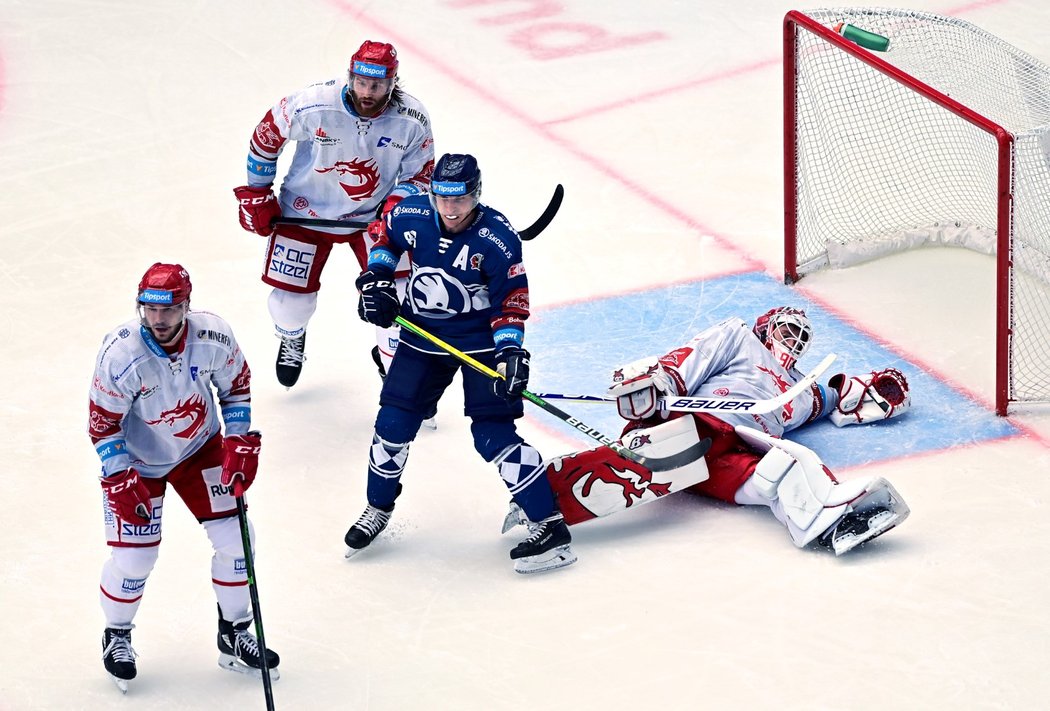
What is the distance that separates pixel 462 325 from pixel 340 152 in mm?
1022

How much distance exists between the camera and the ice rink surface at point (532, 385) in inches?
172

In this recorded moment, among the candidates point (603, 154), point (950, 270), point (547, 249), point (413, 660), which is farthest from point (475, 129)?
point (413, 660)

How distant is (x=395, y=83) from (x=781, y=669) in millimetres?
2245

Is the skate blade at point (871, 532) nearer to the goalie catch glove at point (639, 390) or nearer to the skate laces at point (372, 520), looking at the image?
the goalie catch glove at point (639, 390)

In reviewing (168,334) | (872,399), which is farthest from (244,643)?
(872,399)

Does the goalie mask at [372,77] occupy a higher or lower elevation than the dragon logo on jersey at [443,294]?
higher

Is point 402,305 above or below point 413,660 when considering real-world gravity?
above

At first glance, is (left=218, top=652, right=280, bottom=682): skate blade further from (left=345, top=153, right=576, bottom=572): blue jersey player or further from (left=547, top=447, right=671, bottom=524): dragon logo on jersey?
(left=547, top=447, right=671, bottom=524): dragon logo on jersey

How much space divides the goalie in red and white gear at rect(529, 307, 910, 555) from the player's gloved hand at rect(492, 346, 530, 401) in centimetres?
40

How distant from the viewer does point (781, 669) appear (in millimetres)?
4301

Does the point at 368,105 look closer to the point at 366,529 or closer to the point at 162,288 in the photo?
the point at 366,529

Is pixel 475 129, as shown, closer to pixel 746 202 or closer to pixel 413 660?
pixel 746 202

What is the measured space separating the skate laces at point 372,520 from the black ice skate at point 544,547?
1.37ft

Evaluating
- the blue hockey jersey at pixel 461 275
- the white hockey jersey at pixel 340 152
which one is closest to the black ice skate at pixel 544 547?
the blue hockey jersey at pixel 461 275
